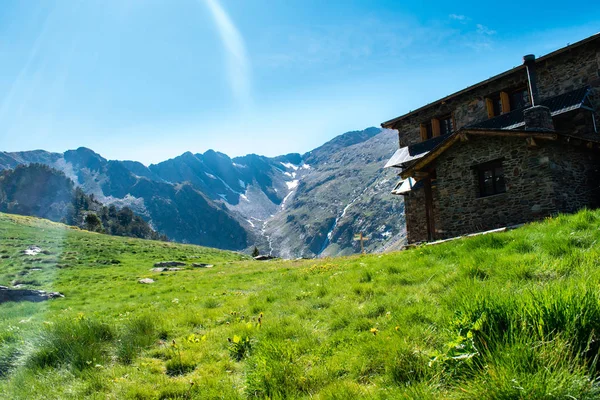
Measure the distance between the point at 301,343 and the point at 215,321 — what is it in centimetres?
343

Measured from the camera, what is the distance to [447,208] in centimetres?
2123

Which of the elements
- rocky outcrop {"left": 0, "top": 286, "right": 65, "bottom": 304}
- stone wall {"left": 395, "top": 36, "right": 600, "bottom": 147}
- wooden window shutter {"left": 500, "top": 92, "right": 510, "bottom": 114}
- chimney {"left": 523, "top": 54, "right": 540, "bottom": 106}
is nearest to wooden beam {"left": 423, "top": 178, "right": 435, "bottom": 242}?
stone wall {"left": 395, "top": 36, "right": 600, "bottom": 147}

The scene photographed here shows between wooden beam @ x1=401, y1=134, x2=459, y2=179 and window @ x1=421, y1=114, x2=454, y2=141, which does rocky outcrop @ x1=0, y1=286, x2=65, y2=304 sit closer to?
wooden beam @ x1=401, y1=134, x2=459, y2=179

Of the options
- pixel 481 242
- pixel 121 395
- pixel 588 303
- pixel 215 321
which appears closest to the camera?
pixel 588 303

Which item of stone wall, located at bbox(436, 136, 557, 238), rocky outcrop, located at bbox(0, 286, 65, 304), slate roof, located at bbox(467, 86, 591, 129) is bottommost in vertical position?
rocky outcrop, located at bbox(0, 286, 65, 304)

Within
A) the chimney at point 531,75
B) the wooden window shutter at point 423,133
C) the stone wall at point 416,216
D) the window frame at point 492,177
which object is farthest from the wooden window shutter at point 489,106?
the window frame at point 492,177

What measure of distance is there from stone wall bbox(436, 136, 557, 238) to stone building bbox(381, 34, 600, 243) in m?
0.04

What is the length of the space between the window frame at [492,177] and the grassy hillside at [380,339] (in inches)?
374

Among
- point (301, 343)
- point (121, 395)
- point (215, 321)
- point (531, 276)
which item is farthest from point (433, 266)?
point (121, 395)

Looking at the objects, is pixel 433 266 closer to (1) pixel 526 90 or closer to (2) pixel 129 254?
(1) pixel 526 90

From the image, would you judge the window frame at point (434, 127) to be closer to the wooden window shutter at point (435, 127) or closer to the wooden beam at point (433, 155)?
the wooden window shutter at point (435, 127)

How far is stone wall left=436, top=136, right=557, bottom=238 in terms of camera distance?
17.6m

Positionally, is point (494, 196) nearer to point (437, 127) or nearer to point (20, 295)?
point (437, 127)

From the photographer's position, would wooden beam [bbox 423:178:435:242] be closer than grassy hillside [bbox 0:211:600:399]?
No
